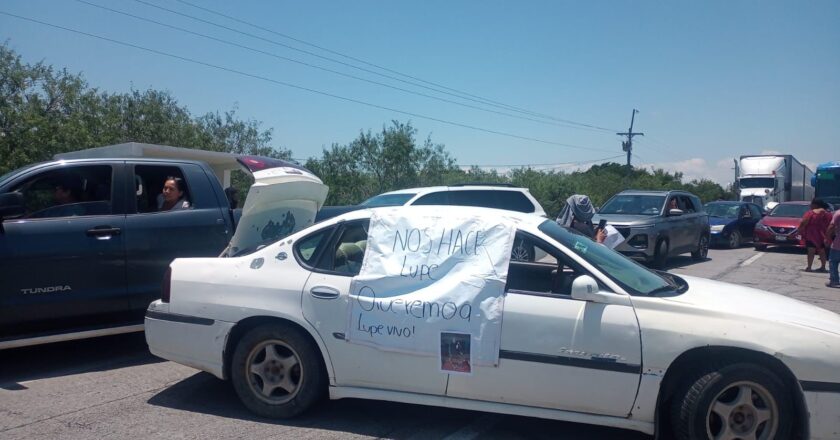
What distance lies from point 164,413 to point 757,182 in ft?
108

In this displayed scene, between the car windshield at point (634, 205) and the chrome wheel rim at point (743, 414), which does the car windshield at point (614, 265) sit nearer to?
the chrome wheel rim at point (743, 414)

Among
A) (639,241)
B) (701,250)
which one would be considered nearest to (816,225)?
(701,250)

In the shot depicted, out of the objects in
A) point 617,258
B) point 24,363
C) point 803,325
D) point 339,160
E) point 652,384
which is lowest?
point 24,363

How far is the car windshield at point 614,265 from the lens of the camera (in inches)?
168

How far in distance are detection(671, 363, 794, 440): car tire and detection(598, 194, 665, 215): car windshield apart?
1098cm

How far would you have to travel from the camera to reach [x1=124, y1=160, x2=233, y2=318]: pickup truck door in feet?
19.5

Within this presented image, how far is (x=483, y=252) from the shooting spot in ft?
14.2

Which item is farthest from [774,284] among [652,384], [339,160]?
[339,160]

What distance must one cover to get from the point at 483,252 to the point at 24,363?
15.7ft

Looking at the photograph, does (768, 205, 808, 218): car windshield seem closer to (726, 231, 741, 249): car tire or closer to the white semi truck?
(726, 231, 741, 249): car tire

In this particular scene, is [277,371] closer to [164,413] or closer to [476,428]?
[164,413]

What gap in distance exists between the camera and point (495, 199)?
499 inches

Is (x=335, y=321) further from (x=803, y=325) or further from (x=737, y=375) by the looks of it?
(x=803, y=325)

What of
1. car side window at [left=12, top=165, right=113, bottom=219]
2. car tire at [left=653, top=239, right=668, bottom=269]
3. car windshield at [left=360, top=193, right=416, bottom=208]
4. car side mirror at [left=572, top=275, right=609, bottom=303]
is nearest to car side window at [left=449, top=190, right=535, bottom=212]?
car windshield at [left=360, top=193, right=416, bottom=208]
